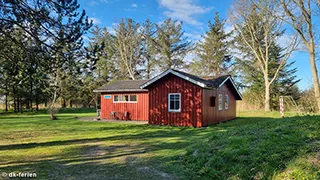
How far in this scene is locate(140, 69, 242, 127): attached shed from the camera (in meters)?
12.6

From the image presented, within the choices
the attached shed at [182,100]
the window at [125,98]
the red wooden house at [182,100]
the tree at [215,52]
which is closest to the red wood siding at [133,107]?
the red wooden house at [182,100]

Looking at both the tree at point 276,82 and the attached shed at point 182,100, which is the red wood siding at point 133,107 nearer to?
the attached shed at point 182,100

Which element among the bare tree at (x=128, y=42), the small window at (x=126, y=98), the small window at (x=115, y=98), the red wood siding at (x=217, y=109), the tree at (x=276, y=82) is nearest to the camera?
the red wood siding at (x=217, y=109)

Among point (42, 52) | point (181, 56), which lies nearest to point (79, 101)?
point (181, 56)

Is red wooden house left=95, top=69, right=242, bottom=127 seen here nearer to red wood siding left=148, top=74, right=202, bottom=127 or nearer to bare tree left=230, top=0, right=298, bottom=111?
red wood siding left=148, top=74, right=202, bottom=127

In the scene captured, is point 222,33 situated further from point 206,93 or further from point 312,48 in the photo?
point 206,93

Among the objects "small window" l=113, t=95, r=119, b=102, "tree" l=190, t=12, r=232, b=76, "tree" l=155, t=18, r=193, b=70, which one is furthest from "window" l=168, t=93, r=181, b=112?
"tree" l=190, t=12, r=232, b=76

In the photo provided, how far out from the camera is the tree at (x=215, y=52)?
31.8 m

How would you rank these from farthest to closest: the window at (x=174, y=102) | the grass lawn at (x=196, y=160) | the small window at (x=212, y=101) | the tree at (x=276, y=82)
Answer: the tree at (x=276, y=82)
the small window at (x=212, y=101)
the window at (x=174, y=102)
the grass lawn at (x=196, y=160)

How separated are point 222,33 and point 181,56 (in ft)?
20.7

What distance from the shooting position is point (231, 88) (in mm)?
17531

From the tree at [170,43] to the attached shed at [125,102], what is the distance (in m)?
14.9

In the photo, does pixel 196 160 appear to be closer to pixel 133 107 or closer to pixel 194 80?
pixel 194 80

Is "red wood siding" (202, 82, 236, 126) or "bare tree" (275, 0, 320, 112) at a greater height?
"bare tree" (275, 0, 320, 112)
